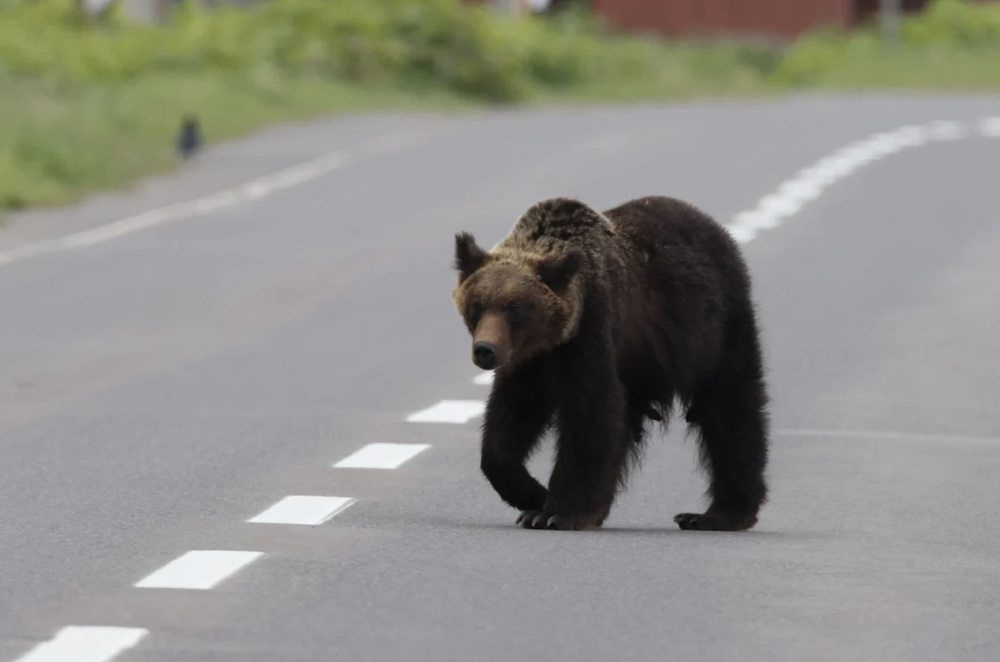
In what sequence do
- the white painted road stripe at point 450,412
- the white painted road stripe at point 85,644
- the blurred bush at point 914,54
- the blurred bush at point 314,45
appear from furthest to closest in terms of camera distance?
the blurred bush at point 914,54 → the blurred bush at point 314,45 → the white painted road stripe at point 450,412 → the white painted road stripe at point 85,644

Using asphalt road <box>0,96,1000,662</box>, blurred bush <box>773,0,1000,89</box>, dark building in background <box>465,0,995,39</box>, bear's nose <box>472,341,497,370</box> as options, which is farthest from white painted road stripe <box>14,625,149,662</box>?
dark building in background <box>465,0,995,39</box>

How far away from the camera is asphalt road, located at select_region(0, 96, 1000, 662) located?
24.3ft

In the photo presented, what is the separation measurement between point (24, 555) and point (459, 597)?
5.32 ft

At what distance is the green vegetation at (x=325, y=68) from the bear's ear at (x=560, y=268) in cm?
1677

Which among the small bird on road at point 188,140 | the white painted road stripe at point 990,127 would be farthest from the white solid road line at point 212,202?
the white painted road stripe at point 990,127

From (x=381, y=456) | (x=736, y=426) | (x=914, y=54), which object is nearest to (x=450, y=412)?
(x=381, y=456)

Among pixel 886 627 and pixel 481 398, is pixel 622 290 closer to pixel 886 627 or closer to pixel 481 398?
pixel 886 627

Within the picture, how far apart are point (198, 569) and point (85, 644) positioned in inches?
52.5

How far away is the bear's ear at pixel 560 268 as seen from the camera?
878cm

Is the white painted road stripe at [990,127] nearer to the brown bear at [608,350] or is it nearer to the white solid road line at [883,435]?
the white solid road line at [883,435]

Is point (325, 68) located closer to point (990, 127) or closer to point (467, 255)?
point (990, 127)

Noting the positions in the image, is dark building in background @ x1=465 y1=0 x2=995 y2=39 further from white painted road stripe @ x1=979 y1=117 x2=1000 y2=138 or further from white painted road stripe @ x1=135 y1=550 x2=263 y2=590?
white painted road stripe @ x1=135 y1=550 x2=263 y2=590

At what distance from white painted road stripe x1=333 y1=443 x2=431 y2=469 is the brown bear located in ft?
4.73

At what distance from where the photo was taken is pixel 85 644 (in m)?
6.95
